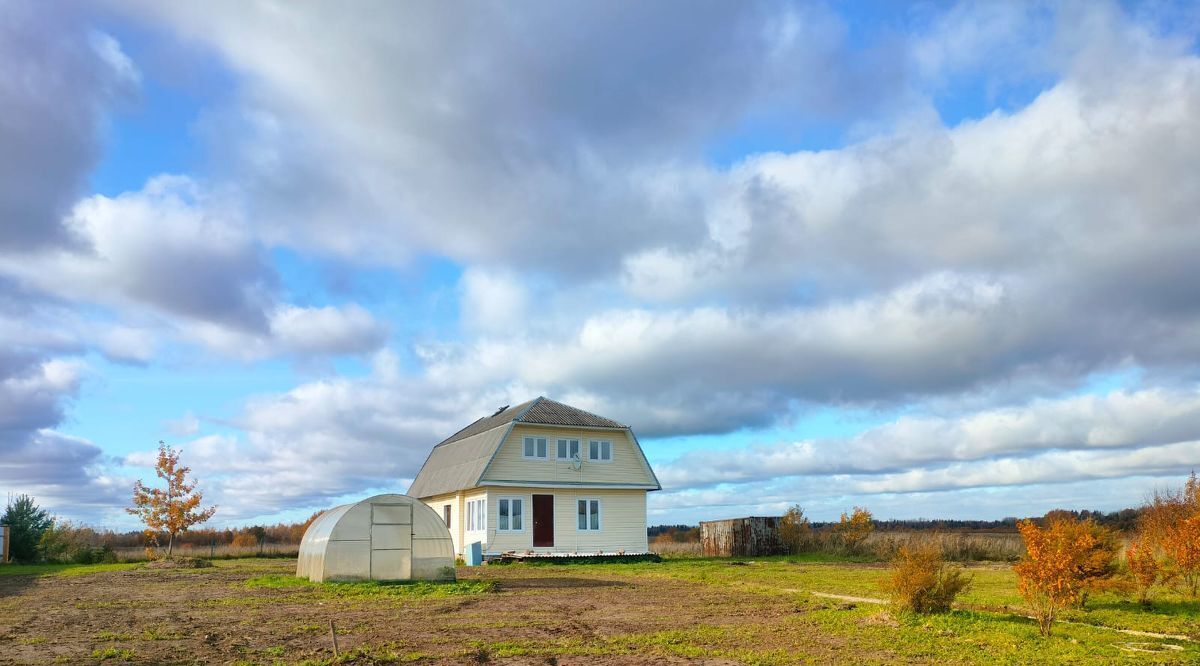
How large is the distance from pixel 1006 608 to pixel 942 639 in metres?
3.60

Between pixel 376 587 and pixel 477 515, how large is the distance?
44.6 feet

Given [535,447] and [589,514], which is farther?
[589,514]

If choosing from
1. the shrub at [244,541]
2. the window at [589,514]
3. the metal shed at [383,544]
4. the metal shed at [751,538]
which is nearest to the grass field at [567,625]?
the metal shed at [383,544]

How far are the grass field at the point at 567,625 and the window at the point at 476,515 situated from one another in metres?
11.4

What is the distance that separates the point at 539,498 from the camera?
3681 cm

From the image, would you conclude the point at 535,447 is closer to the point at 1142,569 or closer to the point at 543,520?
the point at 543,520

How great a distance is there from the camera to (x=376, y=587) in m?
23.3

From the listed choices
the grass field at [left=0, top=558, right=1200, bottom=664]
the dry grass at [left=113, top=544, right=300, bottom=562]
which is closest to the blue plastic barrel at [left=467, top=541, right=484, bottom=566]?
the grass field at [left=0, top=558, right=1200, bottom=664]

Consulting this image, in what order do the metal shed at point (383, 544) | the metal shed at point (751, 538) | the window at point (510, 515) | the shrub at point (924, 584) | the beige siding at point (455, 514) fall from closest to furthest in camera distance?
the shrub at point (924, 584)
the metal shed at point (383, 544)
the window at point (510, 515)
the beige siding at point (455, 514)
the metal shed at point (751, 538)

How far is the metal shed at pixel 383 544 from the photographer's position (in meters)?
25.0

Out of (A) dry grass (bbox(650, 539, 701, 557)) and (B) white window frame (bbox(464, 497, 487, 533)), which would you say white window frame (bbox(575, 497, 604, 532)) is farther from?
(A) dry grass (bbox(650, 539, 701, 557))

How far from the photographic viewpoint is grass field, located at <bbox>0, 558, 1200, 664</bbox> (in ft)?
39.3

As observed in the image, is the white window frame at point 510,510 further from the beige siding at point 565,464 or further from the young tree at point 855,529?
the young tree at point 855,529

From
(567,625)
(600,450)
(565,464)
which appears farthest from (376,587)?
(600,450)
